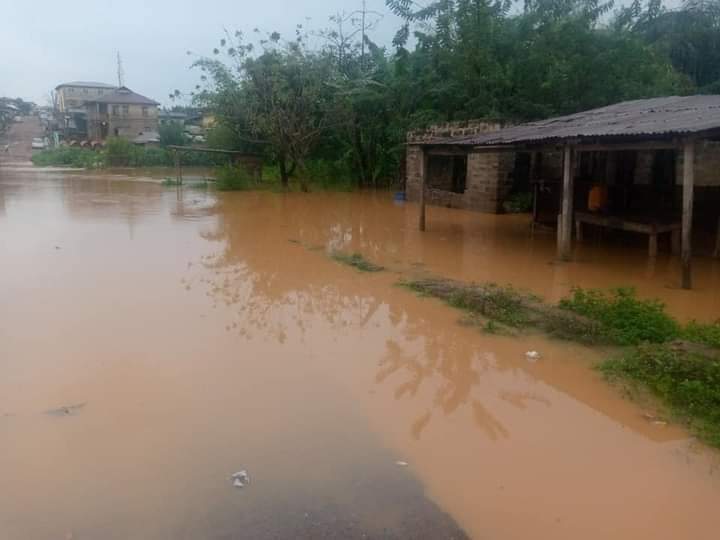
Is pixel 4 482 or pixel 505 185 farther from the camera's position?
pixel 505 185

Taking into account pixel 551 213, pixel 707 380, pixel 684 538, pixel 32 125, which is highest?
pixel 32 125

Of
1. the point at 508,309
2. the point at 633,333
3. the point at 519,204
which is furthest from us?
the point at 519,204

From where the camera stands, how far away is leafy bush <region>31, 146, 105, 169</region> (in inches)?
1639

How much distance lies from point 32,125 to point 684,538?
3433 inches

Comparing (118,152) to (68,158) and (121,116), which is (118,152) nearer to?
(68,158)

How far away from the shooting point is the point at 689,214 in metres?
7.48

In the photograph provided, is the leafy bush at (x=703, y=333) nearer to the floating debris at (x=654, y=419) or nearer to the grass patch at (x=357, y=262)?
the floating debris at (x=654, y=419)

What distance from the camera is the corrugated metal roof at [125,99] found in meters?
55.7

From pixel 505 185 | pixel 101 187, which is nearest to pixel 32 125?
pixel 101 187

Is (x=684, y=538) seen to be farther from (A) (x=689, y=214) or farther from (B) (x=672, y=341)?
(A) (x=689, y=214)

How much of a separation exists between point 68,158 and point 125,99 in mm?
14396

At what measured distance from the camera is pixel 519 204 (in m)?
15.8

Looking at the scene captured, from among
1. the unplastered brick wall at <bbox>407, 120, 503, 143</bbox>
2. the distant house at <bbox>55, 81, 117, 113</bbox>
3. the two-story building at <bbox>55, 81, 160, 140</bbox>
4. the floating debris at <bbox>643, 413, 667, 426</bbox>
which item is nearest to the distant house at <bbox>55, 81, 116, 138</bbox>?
the distant house at <bbox>55, 81, 117, 113</bbox>

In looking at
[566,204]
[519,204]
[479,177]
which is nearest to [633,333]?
[566,204]
